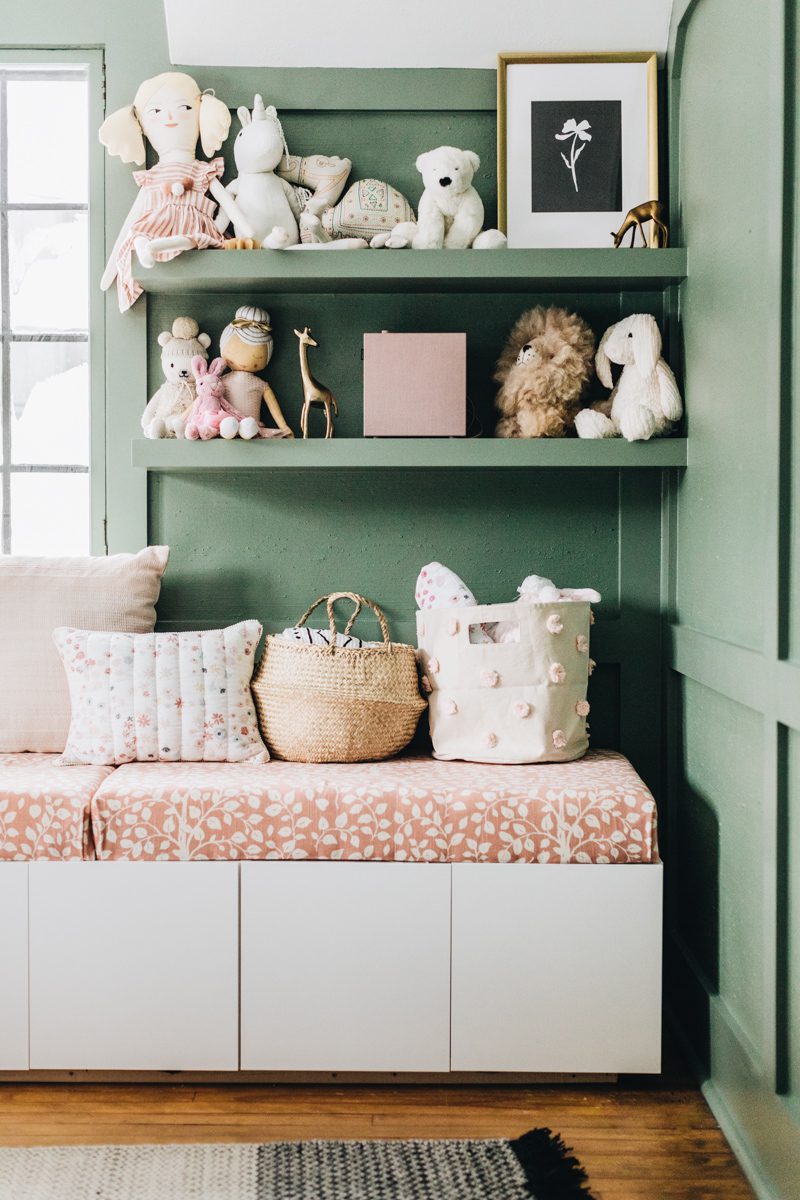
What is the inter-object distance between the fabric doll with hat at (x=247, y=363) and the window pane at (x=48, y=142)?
1.81ft

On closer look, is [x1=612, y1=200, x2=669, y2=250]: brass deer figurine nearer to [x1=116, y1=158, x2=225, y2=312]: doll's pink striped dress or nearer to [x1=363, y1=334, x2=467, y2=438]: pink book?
[x1=363, y1=334, x2=467, y2=438]: pink book

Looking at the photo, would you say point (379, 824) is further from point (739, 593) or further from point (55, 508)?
point (55, 508)

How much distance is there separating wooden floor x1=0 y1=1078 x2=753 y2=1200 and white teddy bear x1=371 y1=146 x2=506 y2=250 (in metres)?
1.76

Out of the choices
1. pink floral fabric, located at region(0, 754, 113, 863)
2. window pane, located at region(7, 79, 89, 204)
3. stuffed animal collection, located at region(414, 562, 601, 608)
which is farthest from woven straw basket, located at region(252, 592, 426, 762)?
window pane, located at region(7, 79, 89, 204)

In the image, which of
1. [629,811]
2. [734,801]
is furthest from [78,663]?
[734,801]

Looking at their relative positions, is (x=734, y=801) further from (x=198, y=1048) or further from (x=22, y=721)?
(x=22, y=721)

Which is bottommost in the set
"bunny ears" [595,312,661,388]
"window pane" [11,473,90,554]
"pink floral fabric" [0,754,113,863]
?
"pink floral fabric" [0,754,113,863]

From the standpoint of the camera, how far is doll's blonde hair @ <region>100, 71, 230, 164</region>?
2324 mm

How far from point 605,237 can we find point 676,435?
19.2 inches

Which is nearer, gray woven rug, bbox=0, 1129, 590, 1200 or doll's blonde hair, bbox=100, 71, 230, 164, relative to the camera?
gray woven rug, bbox=0, 1129, 590, 1200

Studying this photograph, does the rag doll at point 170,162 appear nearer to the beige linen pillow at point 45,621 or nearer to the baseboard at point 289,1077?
the beige linen pillow at point 45,621

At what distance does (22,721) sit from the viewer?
226 centimetres

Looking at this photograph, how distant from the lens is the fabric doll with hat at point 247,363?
92.0 inches

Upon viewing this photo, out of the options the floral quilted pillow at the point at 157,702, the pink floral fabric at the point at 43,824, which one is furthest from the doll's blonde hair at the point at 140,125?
the pink floral fabric at the point at 43,824
